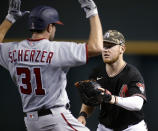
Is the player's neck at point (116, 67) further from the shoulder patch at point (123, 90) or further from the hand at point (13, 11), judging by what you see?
the hand at point (13, 11)

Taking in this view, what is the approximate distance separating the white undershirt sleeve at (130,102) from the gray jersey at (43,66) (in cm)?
59

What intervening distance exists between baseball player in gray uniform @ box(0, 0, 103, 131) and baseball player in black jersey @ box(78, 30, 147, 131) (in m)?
0.83

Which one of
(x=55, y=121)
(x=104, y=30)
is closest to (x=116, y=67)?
(x=55, y=121)

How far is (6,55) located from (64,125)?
2.23 feet

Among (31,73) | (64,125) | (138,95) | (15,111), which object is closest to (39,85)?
(31,73)

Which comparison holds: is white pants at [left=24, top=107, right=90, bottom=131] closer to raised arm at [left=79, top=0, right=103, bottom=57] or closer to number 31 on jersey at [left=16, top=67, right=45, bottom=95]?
number 31 on jersey at [left=16, top=67, right=45, bottom=95]

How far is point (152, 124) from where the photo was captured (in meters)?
5.29

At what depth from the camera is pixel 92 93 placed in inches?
126

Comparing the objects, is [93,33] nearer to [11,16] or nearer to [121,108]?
[11,16]

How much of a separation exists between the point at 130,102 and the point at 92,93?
360 millimetres

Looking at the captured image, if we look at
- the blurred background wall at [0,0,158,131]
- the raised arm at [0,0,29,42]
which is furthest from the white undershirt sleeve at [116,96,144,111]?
the blurred background wall at [0,0,158,131]

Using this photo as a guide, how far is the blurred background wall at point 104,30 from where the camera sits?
207 inches

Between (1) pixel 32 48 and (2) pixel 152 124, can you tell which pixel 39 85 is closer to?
(1) pixel 32 48

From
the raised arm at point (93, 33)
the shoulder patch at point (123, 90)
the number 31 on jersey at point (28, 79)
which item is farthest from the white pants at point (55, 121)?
the shoulder patch at point (123, 90)
